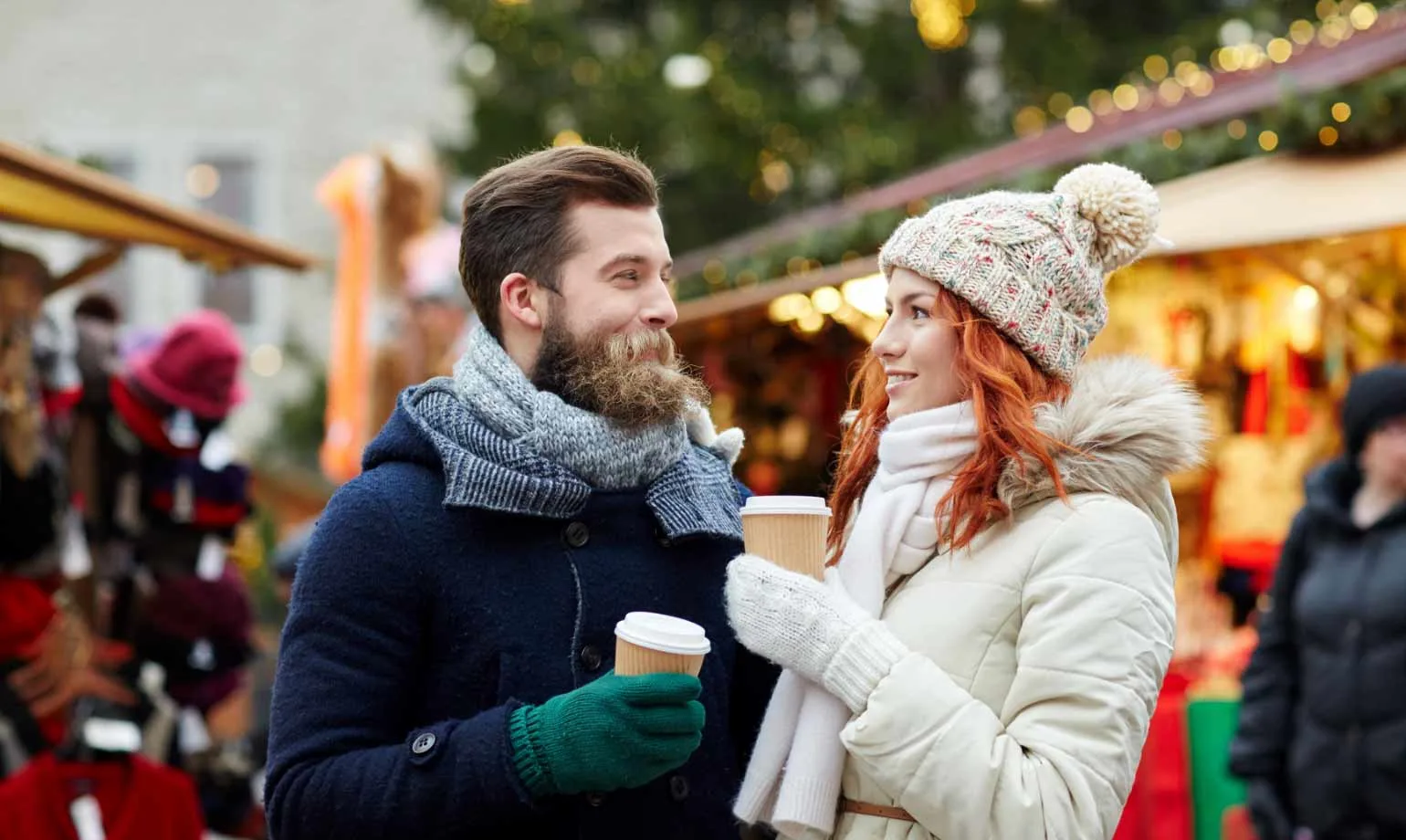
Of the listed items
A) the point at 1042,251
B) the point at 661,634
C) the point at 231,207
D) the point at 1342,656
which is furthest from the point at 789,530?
the point at 231,207

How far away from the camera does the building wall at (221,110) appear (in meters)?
19.3

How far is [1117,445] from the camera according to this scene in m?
2.80

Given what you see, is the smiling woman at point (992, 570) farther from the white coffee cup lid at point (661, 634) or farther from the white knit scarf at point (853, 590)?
the white coffee cup lid at point (661, 634)

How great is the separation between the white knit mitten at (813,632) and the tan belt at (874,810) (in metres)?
0.22

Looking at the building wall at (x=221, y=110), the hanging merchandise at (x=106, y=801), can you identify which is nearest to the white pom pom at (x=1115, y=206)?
the hanging merchandise at (x=106, y=801)

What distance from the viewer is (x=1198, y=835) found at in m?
7.03

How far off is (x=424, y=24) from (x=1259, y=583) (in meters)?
14.5

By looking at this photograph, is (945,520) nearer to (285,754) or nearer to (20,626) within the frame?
(285,754)

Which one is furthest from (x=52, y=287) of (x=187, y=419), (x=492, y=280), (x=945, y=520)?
(x=945, y=520)

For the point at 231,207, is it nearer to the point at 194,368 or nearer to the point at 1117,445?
the point at 194,368

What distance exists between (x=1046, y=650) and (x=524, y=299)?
111 cm

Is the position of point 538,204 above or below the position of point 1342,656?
above

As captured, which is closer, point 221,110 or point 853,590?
point 853,590

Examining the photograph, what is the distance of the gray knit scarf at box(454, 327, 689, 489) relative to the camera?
2.91m
